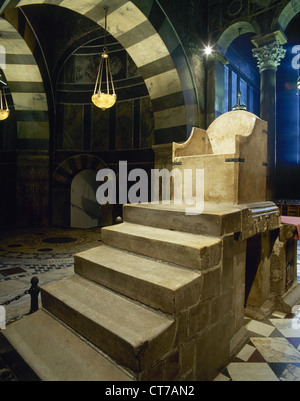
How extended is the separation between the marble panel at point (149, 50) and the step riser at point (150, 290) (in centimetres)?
538

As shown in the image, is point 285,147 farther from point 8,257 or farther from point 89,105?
point 8,257

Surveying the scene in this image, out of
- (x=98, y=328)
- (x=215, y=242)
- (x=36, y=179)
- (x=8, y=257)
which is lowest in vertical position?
(x=8, y=257)

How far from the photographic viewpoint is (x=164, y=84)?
622 centimetres

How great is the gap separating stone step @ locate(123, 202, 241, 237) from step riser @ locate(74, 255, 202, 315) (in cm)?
51

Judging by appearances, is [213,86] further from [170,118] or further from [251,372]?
[251,372]

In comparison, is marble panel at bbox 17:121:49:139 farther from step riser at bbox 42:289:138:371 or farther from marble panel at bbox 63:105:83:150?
step riser at bbox 42:289:138:371

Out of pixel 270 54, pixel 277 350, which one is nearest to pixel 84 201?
pixel 270 54

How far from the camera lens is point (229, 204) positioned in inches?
111

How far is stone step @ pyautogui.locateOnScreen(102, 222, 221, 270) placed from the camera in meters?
1.97

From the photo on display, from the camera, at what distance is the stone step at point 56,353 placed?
5.13ft

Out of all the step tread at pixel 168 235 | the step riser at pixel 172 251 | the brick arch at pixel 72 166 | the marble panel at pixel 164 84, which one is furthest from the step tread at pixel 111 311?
the brick arch at pixel 72 166

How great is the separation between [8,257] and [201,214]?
14.9 ft

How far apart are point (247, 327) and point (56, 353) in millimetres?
2072
